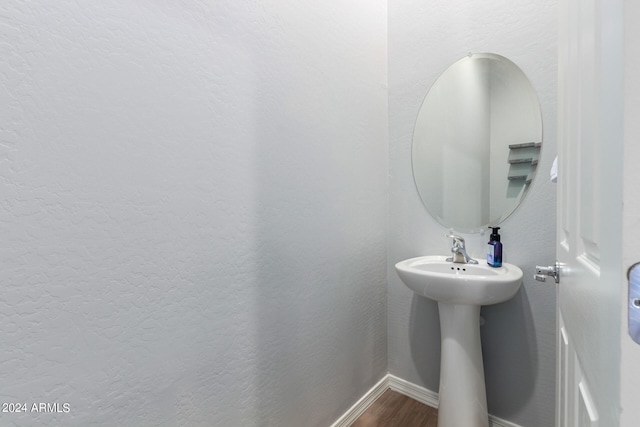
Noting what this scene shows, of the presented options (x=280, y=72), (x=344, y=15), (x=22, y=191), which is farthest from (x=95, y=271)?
(x=344, y=15)

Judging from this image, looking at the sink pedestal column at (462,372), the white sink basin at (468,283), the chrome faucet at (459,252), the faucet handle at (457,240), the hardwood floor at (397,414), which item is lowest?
the hardwood floor at (397,414)

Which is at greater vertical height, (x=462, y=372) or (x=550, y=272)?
(x=550, y=272)

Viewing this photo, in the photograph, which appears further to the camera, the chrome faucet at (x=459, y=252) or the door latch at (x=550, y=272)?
the chrome faucet at (x=459, y=252)

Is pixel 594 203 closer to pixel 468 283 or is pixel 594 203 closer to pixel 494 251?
pixel 468 283

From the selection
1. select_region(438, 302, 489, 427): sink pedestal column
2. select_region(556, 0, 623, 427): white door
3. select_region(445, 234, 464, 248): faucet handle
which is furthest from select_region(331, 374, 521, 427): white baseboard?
select_region(556, 0, 623, 427): white door

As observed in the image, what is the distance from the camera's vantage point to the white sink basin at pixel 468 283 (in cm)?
112

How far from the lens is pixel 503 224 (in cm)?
136

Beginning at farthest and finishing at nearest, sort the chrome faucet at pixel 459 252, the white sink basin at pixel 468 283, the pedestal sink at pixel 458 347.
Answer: the chrome faucet at pixel 459 252 < the pedestal sink at pixel 458 347 < the white sink basin at pixel 468 283

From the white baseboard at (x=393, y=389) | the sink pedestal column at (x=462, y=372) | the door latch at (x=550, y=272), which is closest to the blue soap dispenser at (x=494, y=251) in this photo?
the sink pedestal column at (x=462, y=372)

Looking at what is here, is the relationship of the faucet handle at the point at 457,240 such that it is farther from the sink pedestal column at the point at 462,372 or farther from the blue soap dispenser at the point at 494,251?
the sink pedestal column at the point at 462,372

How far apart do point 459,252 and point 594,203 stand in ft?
3.50

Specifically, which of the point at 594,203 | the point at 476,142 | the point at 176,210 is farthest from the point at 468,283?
the point at 176,210

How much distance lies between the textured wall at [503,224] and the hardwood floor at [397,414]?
4.7 inches

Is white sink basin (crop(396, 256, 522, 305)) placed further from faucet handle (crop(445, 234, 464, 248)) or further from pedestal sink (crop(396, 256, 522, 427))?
faucet handle (crop(445, 234, 464, 248))
